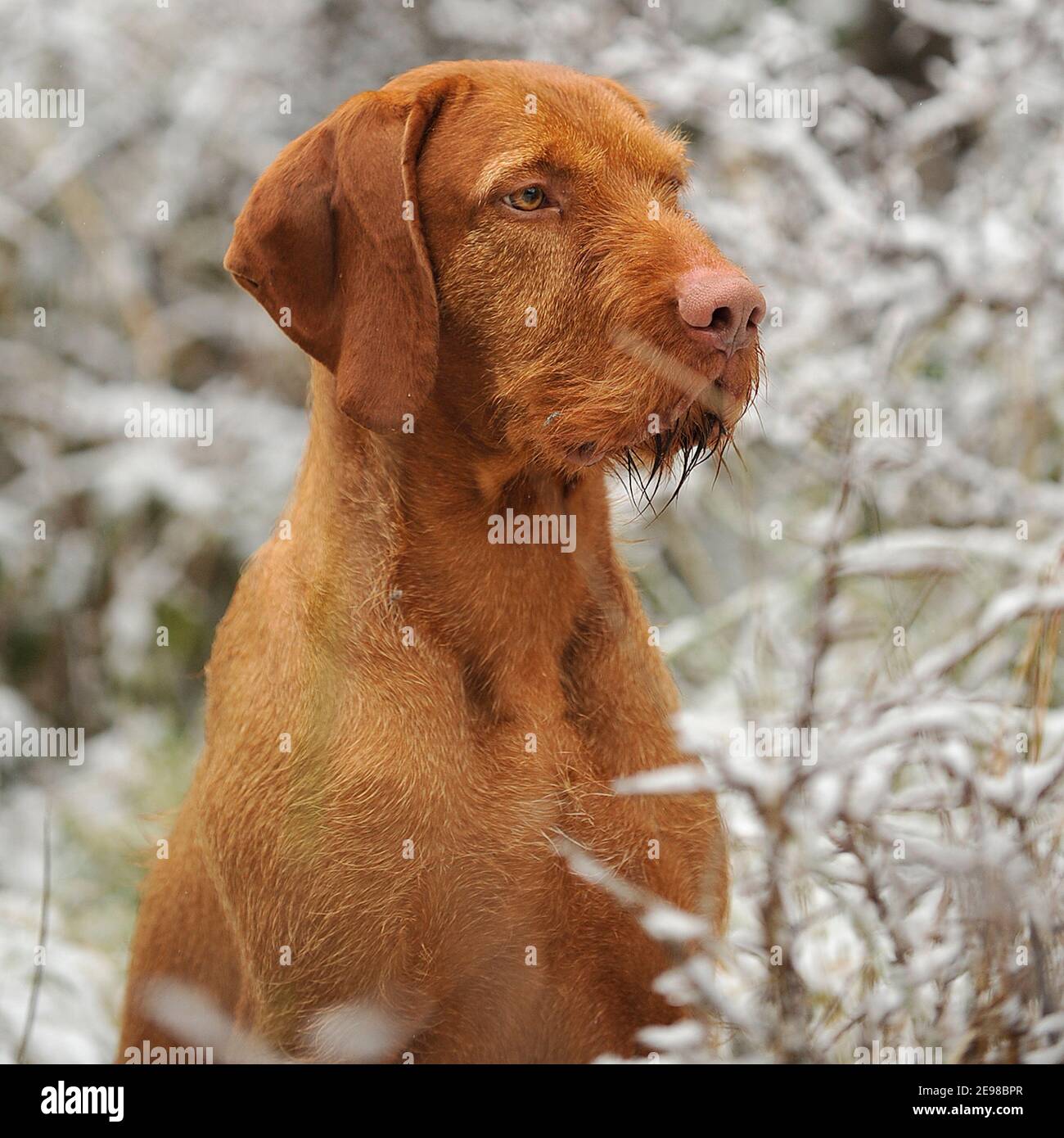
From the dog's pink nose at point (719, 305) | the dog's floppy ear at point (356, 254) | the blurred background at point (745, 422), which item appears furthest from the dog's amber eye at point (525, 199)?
the blurred background at point (745, 422)

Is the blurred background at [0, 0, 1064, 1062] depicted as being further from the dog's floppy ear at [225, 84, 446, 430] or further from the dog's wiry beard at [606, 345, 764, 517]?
the dog's floppy ear at [225, 84, 446, 430]

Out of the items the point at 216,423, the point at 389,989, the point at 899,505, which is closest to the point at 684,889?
the point at 389,989

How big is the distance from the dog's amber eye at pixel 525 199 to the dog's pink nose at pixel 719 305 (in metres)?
0.31

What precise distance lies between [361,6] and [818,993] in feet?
14.0

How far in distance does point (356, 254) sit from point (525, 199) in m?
0.30

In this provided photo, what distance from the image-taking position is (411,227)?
2.29 m

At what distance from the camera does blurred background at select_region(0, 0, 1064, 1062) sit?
3.54 meters

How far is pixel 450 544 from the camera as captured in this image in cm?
243

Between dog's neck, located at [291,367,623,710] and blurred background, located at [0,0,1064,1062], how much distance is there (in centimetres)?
49

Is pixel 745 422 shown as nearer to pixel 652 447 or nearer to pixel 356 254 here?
pixel 652 447

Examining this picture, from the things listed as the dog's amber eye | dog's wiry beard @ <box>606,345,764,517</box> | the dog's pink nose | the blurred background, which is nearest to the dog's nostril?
the dog's pink nose

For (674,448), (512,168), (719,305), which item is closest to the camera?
(719,305)

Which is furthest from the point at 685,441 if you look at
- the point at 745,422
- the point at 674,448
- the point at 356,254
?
the point at 745,422

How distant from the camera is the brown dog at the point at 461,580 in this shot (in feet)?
7.42
